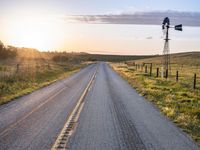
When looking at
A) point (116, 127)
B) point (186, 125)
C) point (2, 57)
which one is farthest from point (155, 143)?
point (2, 57)

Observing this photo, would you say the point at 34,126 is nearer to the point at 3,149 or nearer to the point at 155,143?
the point at 3,149

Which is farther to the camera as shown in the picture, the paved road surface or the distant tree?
the distant tree

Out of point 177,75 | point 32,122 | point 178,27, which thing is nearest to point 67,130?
point 32,122

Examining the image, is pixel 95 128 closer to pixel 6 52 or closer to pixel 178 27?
pixel 178 27

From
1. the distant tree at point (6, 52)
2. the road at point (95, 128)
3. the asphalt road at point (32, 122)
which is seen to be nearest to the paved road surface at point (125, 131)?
the road at point (95, 128)

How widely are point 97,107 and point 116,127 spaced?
4351 mm

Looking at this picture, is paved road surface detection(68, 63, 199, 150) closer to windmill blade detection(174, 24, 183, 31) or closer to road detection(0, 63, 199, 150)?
road detection(0, 63, 199, 150)

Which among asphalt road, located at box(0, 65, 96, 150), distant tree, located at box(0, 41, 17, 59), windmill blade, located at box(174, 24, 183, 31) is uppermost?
windmill blade, located at box(174, 24, 183, 31)

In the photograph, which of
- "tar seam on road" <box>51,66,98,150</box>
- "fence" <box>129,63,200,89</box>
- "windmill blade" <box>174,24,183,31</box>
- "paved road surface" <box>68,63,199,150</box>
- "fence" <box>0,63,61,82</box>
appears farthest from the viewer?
"windmill blade" <box>174,24,183,31</box>

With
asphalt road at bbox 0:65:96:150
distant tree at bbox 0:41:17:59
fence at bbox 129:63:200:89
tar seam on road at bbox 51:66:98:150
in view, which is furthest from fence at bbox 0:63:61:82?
distant tree at bbox 0:41:17:59

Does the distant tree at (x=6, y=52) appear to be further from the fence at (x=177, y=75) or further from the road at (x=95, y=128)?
the road at (x=95, y=128)

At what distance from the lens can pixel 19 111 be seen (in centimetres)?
1347

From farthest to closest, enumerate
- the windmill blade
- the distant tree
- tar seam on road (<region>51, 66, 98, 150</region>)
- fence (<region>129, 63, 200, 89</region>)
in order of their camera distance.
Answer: the distant tree, the windmill blade, fence (<region>129, 63, 200, 89</region>), tar seam on road (<region>51, 66, 98, 150</region>)

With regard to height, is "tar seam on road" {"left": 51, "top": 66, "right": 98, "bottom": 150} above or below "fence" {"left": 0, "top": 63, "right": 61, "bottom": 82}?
below
